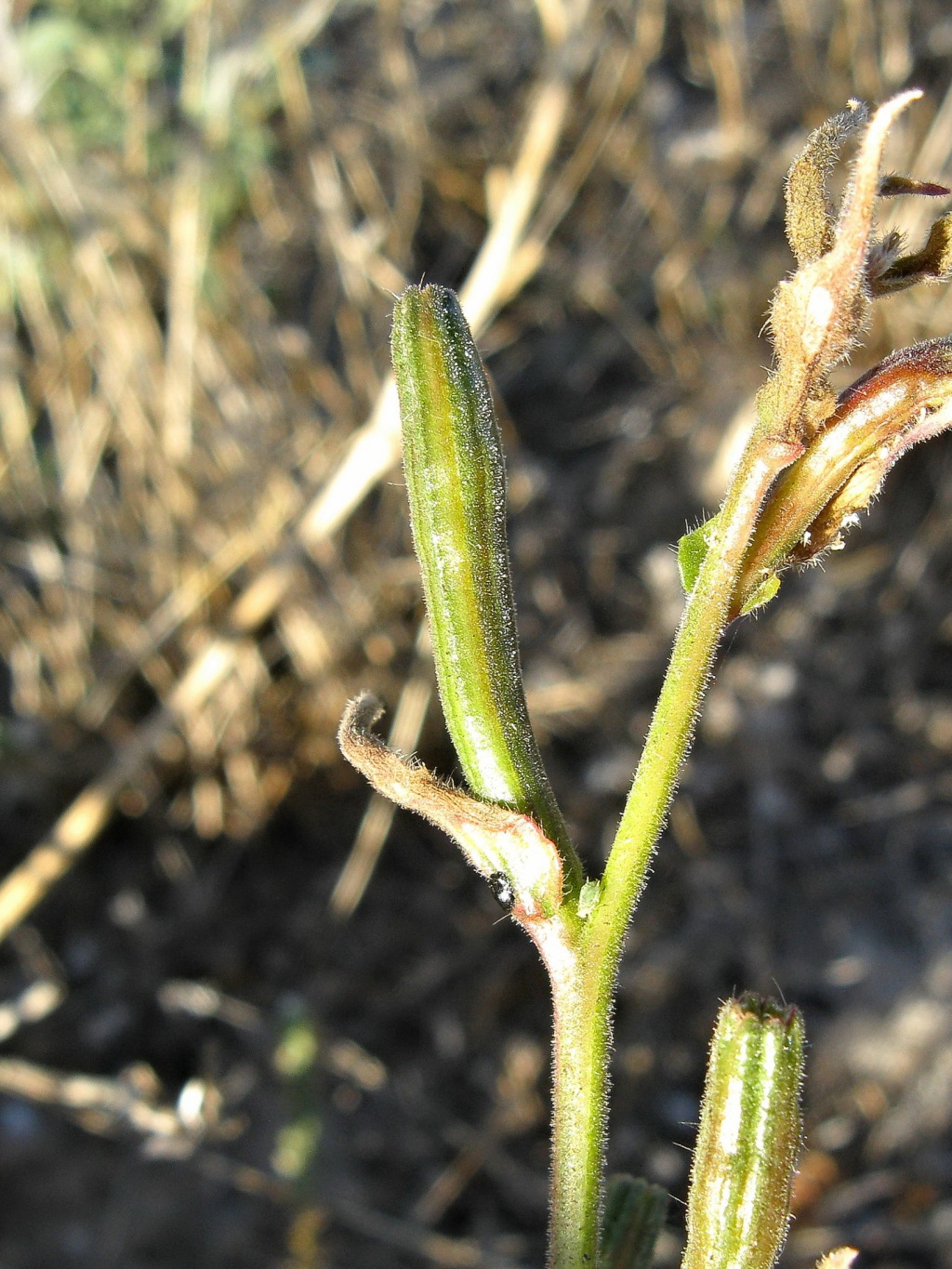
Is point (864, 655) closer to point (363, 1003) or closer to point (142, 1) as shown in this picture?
point (363, 1003)

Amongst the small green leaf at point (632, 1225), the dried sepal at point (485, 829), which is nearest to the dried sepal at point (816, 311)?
the dried sepal at point (485, 829)

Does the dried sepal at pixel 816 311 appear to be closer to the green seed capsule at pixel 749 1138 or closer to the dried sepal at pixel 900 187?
the dried sepal at pixel 900 187

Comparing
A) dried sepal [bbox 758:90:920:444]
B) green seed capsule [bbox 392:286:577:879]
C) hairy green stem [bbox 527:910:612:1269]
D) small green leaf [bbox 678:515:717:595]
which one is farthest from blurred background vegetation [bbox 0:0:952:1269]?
dried sepal [bbox 758:90:920:444]

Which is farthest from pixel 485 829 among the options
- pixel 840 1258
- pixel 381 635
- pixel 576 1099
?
pixel 381 635

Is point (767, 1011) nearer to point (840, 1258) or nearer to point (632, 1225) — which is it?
point (840, 1258)

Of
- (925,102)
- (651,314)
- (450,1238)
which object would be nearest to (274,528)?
(651,314)

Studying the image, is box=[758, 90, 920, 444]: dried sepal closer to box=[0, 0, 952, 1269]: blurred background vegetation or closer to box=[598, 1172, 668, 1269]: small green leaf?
box=[598, 1172, 668, 1269]: small green leaf
